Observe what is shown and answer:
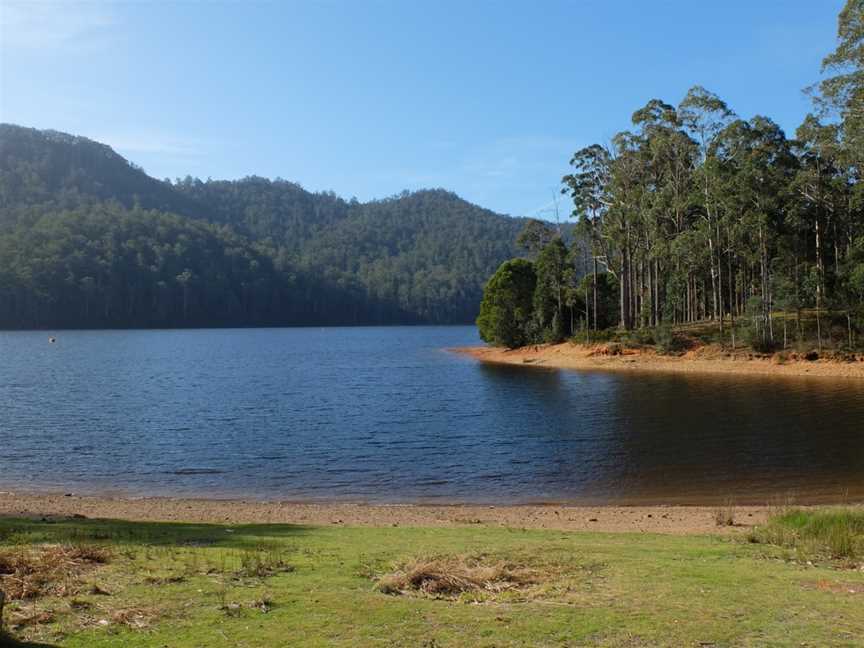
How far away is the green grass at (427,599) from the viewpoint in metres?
6.29

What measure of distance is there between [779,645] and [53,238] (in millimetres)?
203981

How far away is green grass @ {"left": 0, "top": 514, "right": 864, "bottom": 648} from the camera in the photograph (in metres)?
6.29

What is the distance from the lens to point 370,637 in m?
6.24

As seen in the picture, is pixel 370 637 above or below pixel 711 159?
below

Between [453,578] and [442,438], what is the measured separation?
21015mm

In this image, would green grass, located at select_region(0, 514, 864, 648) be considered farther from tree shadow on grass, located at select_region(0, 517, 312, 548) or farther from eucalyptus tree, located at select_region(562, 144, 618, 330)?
eucalyptus tree, located at select_region(562, 144, 618, 330)

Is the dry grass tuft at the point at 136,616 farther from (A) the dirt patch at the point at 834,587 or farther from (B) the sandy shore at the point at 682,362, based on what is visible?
(B) the sandy shore at the point at 682,362

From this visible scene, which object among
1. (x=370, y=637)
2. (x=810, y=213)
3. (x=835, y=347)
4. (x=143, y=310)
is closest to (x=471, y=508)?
(x=370, y=637)

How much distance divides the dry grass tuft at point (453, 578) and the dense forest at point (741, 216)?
39.4 meters

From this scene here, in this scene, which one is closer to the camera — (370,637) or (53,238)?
(370,637)

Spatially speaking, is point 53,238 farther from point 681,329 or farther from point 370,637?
point 370,637

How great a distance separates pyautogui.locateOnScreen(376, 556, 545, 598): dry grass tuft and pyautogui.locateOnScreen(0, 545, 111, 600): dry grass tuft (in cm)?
331

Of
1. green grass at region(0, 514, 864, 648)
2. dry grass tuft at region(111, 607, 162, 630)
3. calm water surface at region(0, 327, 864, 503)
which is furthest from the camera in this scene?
calm water surface at region(0, 327, 864, 503)

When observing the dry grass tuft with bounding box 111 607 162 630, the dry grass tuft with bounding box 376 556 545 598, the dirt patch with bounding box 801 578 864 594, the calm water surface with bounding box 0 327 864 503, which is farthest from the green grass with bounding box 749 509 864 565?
the dry grass tuft with bounding box 111 607 162 630
